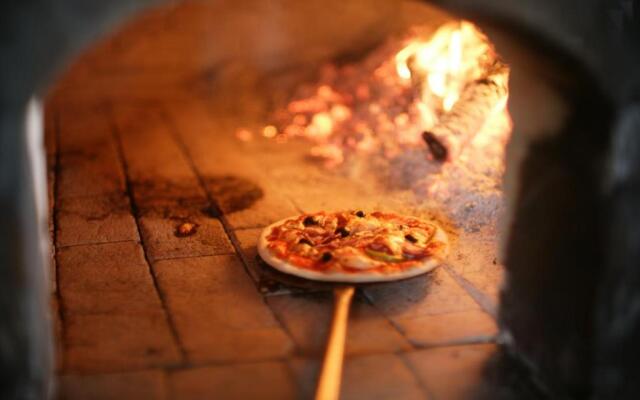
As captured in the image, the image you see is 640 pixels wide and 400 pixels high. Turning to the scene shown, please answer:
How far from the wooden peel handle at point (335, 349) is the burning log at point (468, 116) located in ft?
6.36

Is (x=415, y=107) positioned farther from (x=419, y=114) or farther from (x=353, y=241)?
(x=353, y=241)

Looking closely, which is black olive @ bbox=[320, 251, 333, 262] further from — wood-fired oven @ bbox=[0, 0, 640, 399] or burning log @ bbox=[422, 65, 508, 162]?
burning log @ bbox=[422, 65, 508, 162]

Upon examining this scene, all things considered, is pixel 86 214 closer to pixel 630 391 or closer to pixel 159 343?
pixel 159 343

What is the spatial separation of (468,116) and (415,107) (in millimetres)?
1053

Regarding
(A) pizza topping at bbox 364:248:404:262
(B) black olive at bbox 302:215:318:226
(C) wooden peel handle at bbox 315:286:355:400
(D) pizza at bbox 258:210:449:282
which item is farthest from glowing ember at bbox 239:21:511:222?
(C) wooden peel handle at bbox 315:286:355:400

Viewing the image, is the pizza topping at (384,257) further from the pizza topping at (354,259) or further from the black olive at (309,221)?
the black olive at (309,221)

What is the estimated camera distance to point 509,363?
3.64 meters

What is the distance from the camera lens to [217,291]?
4.19m

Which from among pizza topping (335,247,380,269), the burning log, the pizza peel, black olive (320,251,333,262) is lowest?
the pizza peel

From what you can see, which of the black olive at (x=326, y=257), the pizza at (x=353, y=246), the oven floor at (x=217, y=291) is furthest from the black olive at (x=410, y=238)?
the black olive at (x=326, y=257)

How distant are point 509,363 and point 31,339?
1933 mm

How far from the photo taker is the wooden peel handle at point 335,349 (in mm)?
3188

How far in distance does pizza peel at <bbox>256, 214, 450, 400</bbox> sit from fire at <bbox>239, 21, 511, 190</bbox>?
176 cm

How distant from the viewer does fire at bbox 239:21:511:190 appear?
561 cm
